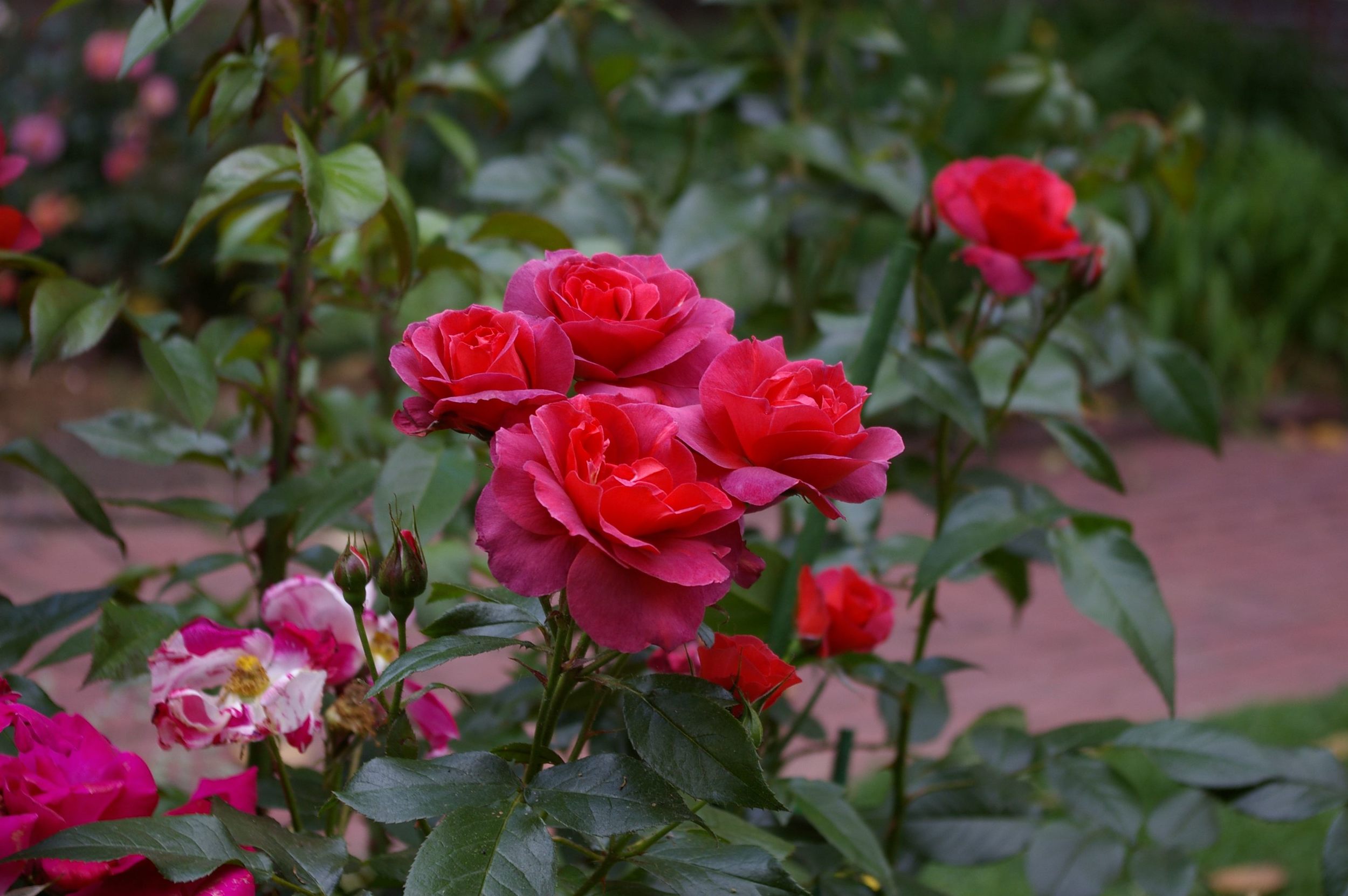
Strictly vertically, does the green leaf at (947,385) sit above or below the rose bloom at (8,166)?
below

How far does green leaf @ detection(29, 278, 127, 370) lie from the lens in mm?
718

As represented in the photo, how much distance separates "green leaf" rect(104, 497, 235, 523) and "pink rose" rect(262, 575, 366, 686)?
0.83ft

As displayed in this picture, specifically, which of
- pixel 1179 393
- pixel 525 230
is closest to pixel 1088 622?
pixel 1179 393

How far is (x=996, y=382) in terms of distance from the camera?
3.56ft

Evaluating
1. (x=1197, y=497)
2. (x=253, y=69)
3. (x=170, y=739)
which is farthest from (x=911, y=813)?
(x=1197, y=497)

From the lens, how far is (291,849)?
1.67 ft

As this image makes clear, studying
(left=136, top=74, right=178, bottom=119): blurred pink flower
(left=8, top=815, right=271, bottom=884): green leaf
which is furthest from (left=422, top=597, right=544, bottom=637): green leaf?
(left=136, top=74, right=178, bottom=119): blurred pink flower

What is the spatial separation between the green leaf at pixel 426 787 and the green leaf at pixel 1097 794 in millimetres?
520

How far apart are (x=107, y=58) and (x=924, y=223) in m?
4.21

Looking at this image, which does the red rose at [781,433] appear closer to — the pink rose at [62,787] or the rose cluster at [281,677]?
the rose cluster at [281,677]

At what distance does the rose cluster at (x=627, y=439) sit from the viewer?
1.45 ft

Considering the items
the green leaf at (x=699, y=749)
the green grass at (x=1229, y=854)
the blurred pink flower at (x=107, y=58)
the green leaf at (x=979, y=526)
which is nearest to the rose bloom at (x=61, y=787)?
the green leaf at (x=699, y=749)

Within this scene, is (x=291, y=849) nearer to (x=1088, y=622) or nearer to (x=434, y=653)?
(x=434, y=653)

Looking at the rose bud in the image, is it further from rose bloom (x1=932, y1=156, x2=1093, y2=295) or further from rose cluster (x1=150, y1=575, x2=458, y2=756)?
rose bloom (x1=932, y1=156, x2=1093, y2=295)
